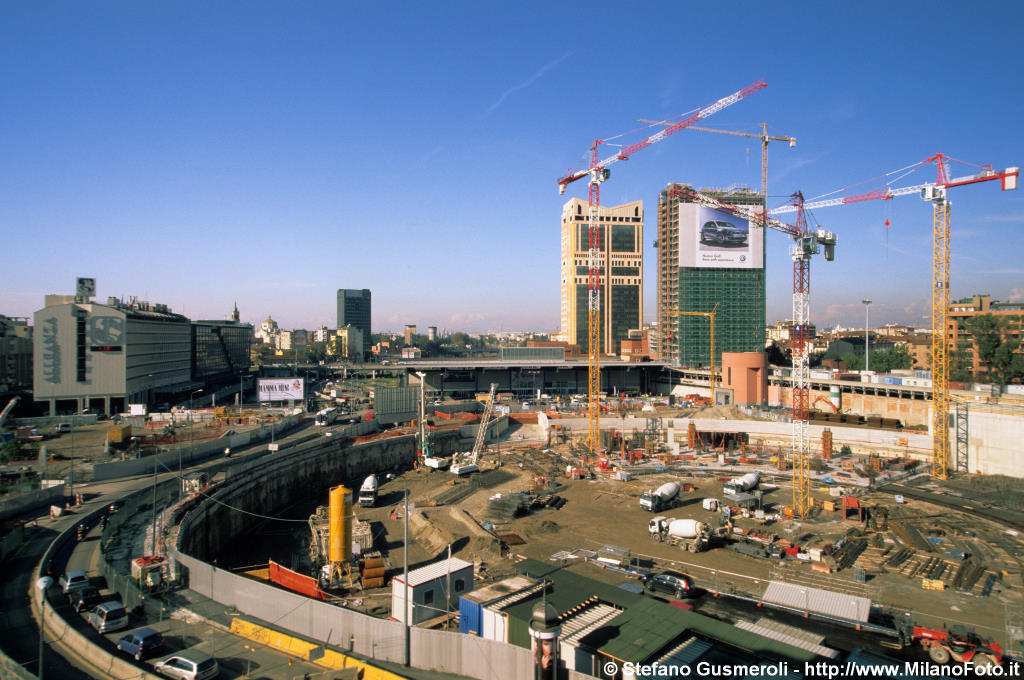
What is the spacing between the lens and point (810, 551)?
2400cm

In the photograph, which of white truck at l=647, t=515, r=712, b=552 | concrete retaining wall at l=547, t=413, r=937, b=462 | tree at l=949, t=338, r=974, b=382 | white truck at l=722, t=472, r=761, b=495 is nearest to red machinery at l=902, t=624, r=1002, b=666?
white truck at l=647, t=515, r=712, b=552

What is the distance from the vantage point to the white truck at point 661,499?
31375 millimetres

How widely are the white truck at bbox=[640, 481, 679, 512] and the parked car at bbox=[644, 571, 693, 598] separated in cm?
1061

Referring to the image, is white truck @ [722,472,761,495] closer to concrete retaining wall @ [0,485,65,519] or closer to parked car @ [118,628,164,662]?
parked car @ [118,628,164,662]

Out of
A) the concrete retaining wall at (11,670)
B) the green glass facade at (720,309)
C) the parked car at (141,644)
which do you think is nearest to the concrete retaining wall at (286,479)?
the parked car at (141,644)

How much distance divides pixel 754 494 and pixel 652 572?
1414cm

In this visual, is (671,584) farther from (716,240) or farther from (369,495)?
(716,240)

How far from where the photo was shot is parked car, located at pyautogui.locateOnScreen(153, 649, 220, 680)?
1183cm

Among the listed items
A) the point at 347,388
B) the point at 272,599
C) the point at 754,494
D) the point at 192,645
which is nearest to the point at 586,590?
the point at 272,599

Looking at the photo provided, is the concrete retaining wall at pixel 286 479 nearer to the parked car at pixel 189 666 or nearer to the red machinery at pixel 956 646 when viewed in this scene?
the parked car at pixel 189 666

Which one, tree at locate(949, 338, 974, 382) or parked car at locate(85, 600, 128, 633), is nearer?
parked car at locate(85, 600, 128, 633)

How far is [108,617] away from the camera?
14.2 meters

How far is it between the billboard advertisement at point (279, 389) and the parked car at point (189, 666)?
157 feet

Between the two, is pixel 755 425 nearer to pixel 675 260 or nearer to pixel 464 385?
pixel 464 385
